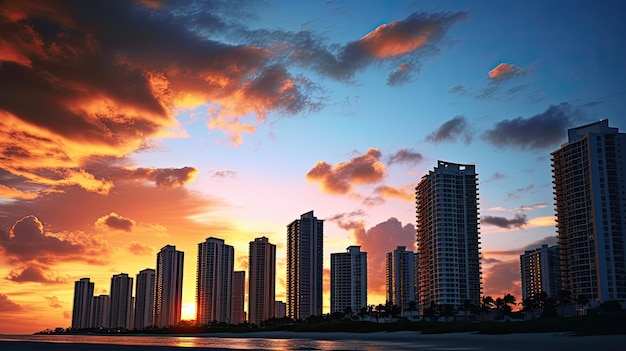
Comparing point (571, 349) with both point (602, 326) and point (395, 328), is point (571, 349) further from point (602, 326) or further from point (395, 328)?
point (395, 328)

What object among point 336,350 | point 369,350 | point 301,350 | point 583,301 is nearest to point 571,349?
point 369,350

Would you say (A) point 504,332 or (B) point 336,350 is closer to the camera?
(B) point 336,350

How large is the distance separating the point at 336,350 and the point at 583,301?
156m

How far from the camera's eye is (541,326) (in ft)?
358

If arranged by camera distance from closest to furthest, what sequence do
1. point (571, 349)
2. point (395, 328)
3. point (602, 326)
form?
point (571, 349), point (602, 326), point (395, 328)

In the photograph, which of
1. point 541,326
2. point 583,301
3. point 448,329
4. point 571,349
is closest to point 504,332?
point 541,326

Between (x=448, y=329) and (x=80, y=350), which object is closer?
(x=80, y=350)

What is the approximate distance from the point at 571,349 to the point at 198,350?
46.4 meters

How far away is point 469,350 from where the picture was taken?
6588cm

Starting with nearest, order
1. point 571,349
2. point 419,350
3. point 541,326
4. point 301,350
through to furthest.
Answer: point 571,349 < point 419,350 < point 301,350 < point 541,326

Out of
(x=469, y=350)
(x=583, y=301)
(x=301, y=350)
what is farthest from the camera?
(x=583, y=301)

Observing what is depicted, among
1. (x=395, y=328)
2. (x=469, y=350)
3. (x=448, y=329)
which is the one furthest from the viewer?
(x=395, y=328)

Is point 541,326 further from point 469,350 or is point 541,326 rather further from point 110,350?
point 110,350

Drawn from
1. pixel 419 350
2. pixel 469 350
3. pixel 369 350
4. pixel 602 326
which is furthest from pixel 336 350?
pixel 602 326
